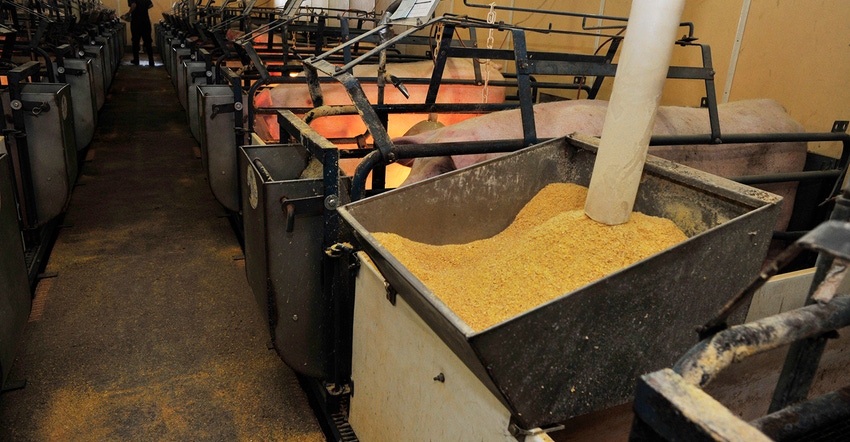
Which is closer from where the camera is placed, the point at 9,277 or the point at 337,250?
the point at 337,250

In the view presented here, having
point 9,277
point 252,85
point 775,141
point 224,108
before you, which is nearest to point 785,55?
point 775,141

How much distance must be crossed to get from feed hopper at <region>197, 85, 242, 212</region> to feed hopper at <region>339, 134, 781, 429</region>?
87.5 inches

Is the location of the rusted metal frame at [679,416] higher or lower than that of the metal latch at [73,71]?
higher

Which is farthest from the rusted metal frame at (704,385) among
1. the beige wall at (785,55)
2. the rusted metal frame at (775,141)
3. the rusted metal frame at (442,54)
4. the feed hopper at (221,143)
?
the feed hopper at (221,143)

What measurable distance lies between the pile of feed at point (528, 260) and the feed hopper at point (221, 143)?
237cm

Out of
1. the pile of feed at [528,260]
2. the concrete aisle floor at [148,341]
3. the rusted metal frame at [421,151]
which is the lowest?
the concrete aisle floor at [148,341]

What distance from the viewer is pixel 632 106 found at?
1.49 metres

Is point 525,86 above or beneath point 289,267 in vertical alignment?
above

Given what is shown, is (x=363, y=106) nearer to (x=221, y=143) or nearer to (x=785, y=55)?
(x=221, y=143)

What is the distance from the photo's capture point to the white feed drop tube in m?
1.43

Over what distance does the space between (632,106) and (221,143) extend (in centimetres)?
291

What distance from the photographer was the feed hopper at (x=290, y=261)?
1931mm

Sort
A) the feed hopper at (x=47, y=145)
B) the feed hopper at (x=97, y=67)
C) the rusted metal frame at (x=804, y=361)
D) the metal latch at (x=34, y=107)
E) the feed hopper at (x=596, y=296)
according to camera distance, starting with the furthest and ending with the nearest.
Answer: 1. the feed hopper at (x=97, y=67)
2. the feed hopper at (x=47, y=145)
3. the metal latch at (x=34, y=107)
4. the feed hopper at (x=596, y=296)
5. the rusted metal frame at (x=804, y=361)

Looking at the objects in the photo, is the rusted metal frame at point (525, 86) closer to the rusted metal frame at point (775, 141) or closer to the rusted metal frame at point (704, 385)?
the rusted metal frame at point (775, 141)
